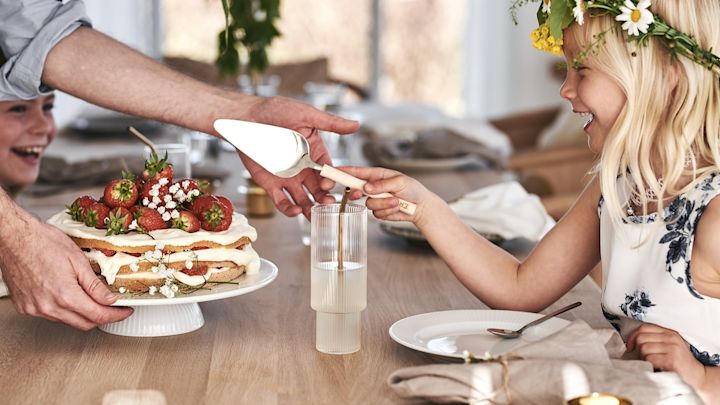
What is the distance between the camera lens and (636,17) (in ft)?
4.42

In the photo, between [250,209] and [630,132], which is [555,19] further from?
[250,209]

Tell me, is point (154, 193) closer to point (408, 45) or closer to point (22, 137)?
point (22, 137)

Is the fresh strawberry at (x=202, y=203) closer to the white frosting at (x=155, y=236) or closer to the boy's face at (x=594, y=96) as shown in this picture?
the white frosting at (x=155, y=236)

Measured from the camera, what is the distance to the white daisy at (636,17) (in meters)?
1.34

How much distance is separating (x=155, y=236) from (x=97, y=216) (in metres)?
0.11

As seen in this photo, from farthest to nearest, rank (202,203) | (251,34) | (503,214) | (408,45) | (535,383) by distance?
(408,45) → (251,34) → (503,214) → (202,203) → (535,383)

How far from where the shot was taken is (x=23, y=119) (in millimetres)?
2420

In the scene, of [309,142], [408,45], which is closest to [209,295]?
[309,142]

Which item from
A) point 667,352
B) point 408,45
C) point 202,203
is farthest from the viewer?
point 408,45

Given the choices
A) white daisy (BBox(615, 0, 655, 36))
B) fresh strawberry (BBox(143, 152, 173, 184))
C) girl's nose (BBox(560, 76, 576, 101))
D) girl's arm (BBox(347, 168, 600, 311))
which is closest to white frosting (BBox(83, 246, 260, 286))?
fresh strawberry (BBox(143, 152, 173, 184))

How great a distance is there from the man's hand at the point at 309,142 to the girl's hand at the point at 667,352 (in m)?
0.67

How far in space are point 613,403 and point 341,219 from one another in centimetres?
46

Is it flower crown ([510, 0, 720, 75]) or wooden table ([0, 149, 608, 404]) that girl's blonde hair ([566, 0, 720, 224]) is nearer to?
flower crown ([510, 0, 720, 75])

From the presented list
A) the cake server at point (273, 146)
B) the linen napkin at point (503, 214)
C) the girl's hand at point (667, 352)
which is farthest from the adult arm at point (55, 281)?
the linen napkin at point (503, 214)
